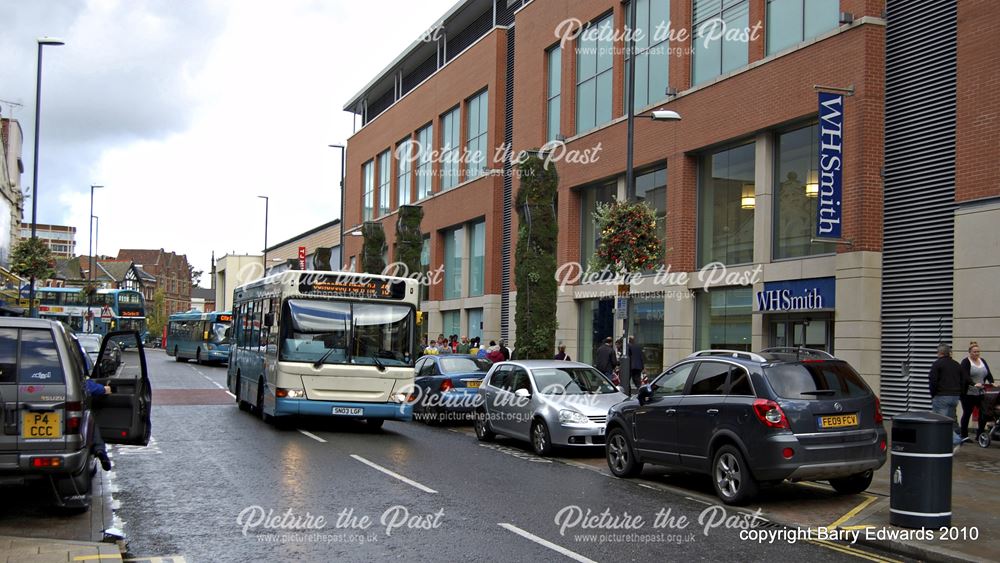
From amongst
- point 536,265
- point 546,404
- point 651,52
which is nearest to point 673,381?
point 546,404

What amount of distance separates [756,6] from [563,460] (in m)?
13.6

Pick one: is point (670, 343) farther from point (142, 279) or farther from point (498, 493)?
point (142, 279)

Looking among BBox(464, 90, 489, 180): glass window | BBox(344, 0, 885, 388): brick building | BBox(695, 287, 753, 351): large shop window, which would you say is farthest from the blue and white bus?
BBox(695, 287, 753, 351): large shop window

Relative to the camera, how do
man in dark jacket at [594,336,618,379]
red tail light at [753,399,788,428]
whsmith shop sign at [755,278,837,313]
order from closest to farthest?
red tail light at [753,399,788,428] → whsmith shop sign at [755,278,837,313] → man in dark jacket at [594,336,618,379]

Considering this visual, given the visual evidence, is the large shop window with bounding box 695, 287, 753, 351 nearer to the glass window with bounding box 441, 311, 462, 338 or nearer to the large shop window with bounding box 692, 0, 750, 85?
the large shop window with bounding box 692, 0, 750, 85

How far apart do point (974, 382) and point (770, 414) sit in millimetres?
7423

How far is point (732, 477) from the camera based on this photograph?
33.4 ft

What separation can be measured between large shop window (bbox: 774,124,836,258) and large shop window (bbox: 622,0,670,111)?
17.6 feet

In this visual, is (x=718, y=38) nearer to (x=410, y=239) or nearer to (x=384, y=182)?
(x=410, y=239)

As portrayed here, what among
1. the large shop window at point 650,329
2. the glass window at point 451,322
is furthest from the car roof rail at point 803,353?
the glass window at point 451,322

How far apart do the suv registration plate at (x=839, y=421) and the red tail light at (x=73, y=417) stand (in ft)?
24.8

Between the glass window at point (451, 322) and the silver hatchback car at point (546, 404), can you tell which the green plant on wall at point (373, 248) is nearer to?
the glass window at point (451, 322)

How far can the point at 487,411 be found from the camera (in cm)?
1633

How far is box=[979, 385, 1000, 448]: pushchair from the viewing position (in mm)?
14930
